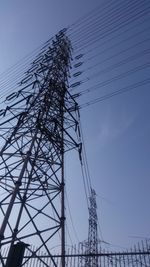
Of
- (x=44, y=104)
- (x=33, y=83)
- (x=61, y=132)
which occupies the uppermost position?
(x=33, y=83)

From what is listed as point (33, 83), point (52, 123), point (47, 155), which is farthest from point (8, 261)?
point (33, 83)

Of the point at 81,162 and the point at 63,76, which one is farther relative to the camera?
the point at 63,76

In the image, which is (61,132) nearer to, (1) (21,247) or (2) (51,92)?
(2) (51,92)

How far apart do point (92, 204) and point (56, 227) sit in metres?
23.0

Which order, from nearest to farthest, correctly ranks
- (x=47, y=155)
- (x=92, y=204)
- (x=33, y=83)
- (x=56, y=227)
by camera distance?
(x=56, y=227)
(x=47, y=155)
(x=33, y=83)
(x=92, y=204)

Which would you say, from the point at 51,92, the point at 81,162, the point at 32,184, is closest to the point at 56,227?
the point at 32,184

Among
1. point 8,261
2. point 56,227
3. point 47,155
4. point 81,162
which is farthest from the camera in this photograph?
point 81,162

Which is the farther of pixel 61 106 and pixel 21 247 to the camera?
pixel 61 106

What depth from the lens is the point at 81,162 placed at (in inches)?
459

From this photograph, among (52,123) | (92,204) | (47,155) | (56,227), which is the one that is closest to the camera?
(56,227)

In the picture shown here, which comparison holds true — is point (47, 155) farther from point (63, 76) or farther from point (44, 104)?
point (63, 76)

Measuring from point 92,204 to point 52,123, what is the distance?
2144cm

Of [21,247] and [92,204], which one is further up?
[92,204]

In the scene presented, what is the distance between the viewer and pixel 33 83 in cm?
1285
